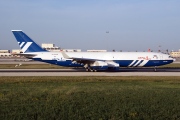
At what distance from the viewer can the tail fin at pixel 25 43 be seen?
46.4 meters

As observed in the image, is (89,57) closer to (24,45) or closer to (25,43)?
(25,43)

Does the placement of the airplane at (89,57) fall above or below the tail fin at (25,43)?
below

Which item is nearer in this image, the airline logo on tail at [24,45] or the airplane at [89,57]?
the airplane at [89,57]

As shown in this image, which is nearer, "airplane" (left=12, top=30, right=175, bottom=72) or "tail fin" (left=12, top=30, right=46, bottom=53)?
"airplane" (left=12, top=30, right=175, bottom=72)

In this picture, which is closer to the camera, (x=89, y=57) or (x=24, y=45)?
(x=89, y=57)

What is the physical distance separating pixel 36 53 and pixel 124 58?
1414 centimetres

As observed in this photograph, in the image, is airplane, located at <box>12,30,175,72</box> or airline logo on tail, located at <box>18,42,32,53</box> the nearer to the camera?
airplane, located at <box>12,30,175,72</box>

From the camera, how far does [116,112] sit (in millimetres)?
12094

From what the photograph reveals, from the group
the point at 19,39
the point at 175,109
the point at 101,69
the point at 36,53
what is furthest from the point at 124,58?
the point at 175,109

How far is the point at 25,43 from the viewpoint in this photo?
46375mm

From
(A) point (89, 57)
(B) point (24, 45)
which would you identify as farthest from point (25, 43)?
(A) point (89, 57)

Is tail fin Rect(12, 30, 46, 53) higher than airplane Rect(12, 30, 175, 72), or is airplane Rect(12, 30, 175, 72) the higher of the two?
tail fin Rect(12, 30, 46, 53)

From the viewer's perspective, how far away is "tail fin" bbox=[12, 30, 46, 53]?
4638 centimetres

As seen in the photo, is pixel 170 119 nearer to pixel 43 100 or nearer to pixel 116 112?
pixel 116 112
